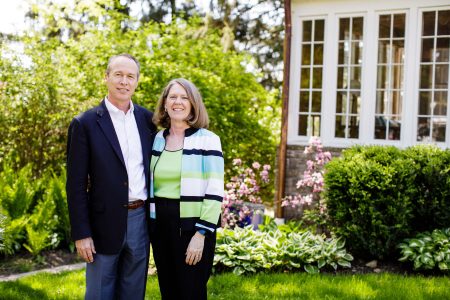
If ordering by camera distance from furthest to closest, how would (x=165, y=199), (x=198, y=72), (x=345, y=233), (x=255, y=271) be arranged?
(x=198, y=72), (x=345, y=233), (x=255, y=271), (x=165, y=199)

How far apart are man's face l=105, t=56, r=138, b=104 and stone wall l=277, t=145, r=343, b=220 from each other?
15.3 ft

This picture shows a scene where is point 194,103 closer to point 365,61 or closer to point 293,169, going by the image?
point 293,169

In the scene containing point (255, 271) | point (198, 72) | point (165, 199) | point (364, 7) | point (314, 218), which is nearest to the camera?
point (165, 199)

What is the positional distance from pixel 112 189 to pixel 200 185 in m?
0.52

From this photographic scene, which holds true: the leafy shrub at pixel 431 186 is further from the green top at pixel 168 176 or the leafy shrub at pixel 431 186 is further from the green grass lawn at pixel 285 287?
the green top at pixel 168 176

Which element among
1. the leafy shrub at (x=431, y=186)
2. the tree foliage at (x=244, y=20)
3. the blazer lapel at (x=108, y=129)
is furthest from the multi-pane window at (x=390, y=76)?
the tree foliage at (x=244, y=20)

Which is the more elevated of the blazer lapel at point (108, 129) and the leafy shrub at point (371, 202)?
the blazer lapel at point (108, 129)

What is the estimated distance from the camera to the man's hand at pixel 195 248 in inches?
128

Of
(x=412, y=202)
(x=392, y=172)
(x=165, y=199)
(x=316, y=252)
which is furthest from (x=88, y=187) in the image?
(x=412, y=202)

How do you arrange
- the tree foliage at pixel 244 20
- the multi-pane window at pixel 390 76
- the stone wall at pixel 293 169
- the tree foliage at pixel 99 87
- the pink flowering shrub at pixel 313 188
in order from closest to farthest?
the pink flowering shrub at pixel 313 188 → the multi-pane window at pixel 390 76 → the tree foliage at pixel 99 87 → the stone wall at pixel 293 169 → the tree foliage at pixel 244 20

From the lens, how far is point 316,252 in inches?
226

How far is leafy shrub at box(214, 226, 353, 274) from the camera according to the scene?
555 cm

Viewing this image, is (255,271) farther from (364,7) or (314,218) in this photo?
(364,7)

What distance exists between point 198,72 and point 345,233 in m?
4.16
